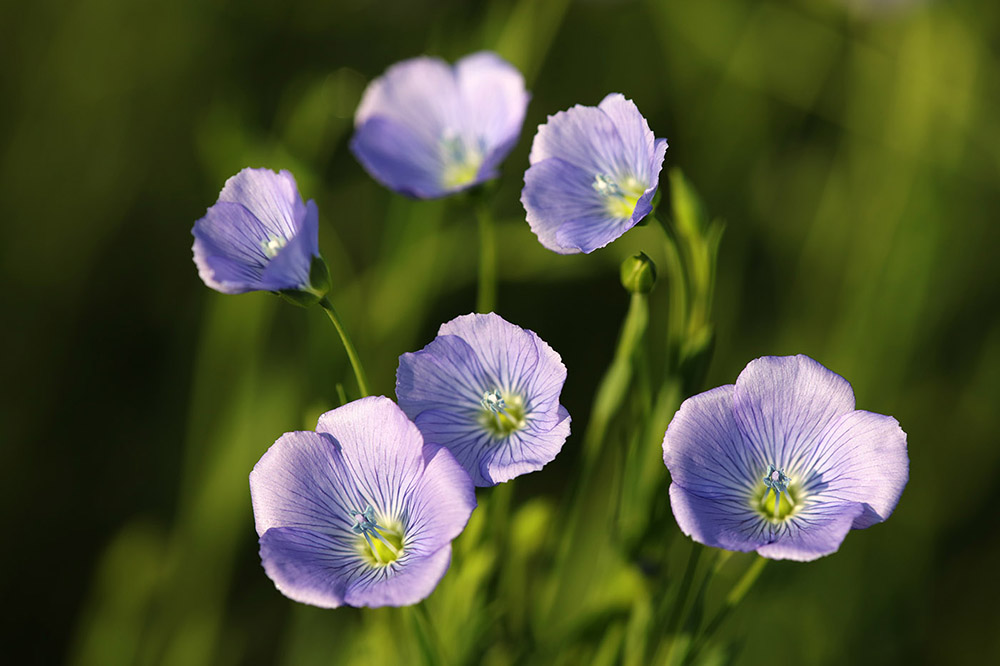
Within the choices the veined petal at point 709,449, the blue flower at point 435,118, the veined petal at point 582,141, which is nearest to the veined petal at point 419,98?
the blue flower at point 435,118

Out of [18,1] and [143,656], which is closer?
[143,656]

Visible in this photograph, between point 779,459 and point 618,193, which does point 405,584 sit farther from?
point 618,193

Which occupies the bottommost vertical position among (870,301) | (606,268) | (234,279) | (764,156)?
(234,279)

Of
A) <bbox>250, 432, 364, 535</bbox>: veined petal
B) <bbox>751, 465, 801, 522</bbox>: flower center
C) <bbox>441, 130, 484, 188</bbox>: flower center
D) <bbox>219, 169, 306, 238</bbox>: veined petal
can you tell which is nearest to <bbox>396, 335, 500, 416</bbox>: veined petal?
<bbox>250, 432, 364, 535</bbox>: veined petal

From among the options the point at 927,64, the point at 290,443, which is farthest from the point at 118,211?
the point at 927,64

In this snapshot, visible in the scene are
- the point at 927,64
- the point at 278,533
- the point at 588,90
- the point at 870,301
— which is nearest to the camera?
the point at 278,533

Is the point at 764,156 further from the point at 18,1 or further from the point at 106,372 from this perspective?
the point at 18,1

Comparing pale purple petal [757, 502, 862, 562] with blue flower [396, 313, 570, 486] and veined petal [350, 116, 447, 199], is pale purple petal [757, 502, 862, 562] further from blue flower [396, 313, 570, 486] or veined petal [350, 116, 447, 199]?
veined petal [350, 116, 447, 199]
